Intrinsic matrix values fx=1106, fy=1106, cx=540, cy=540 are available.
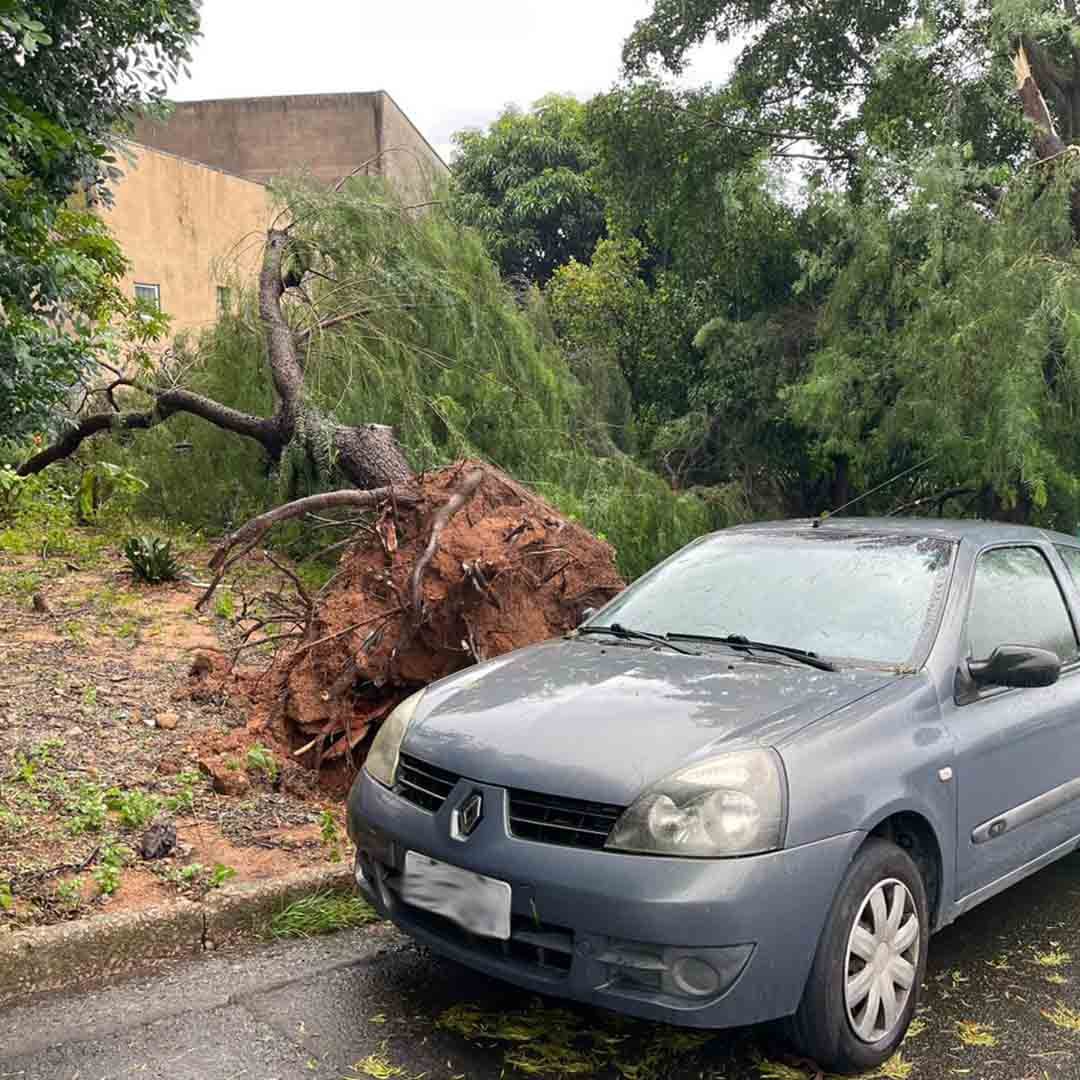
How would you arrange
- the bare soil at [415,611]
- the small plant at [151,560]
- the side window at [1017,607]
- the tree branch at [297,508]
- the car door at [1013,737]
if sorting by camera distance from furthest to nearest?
the small plant at [151,560] → the tree branch at [297,508] → the bare soil at [415,611] → the side window at [1017,607] → the car door at [1013,737]

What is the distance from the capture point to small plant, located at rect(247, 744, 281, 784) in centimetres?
530

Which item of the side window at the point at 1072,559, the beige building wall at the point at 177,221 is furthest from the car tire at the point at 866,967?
the beige building wall at the point at 177,221

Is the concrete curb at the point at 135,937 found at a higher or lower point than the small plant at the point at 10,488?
lower

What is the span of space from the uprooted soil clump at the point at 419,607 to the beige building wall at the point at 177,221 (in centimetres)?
→ 1334

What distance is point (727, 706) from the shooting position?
3.37m

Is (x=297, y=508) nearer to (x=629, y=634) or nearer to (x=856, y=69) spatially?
(x=629, y=634)

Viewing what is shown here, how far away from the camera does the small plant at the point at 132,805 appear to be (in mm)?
4617

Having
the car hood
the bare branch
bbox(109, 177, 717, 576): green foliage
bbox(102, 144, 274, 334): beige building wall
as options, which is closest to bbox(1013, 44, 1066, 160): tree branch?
bbox(109, 177, 717, 576): green foliage

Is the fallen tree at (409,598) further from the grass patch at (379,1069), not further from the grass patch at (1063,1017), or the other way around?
the grass patch at (1063,1017)

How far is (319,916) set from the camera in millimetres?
4195

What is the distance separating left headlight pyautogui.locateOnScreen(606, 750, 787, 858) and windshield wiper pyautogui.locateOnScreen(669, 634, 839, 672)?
770mm

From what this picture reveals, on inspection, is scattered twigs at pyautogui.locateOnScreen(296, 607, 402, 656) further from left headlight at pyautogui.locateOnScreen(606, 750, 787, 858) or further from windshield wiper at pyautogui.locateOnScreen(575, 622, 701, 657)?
left headlight at pyautogui.locateOnScreen(606, 750, 787, 858)

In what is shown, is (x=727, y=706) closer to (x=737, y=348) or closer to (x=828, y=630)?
(x=828, y=630)

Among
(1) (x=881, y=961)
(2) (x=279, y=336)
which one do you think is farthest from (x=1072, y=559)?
(2) (x=279, y=336)
